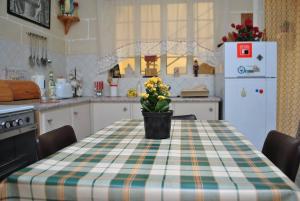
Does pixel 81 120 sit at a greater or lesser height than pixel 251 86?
lesser

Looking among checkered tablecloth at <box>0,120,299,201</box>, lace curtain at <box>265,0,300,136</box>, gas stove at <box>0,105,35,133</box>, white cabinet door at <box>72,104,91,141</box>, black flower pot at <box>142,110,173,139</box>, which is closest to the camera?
checkered tablecloth at <box>0,120,299,201</box>

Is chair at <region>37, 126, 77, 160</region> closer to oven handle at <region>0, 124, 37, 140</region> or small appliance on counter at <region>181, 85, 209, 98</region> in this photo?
oven handle at <region>0, 124, 37, 140</region>

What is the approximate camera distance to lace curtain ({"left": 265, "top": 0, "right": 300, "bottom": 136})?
11.8ft

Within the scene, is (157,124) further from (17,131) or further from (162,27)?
(162,27)

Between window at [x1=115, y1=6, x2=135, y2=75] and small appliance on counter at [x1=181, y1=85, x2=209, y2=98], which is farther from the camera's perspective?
window at [x1=115, y1=6, x2=135, y2=75]

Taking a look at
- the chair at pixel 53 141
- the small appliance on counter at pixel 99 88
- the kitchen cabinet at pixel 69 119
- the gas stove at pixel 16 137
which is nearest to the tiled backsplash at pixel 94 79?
the small appliance on counter at pixel 99 88

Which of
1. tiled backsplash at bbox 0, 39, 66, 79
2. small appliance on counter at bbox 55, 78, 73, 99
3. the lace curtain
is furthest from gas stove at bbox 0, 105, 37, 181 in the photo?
the lace curtain

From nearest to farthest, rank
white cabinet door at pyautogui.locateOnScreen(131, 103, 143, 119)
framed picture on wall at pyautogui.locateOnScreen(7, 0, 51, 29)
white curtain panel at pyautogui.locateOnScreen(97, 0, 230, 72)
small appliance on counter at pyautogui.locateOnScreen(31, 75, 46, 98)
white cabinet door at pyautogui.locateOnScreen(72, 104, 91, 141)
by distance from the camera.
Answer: framed picture on wall at pyautogui.locateOnScreen(7, 0, 51, 29) → small appliance on counter at pyautogui.locateOnScreen(31, 75, 46, 98) → white cabinet door at pyautogui.locateOnScreen(72, 104, 91, 141) → white cabinet door at pyautogui.locateOnScreen(131, 103, 143, 119) → white curtain panel at pyautogui.locateOnScreen(97, 0, 230, 72)

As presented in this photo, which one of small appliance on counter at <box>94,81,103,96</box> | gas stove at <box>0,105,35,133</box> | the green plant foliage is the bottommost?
gas stove at <box>0,105,35,133</box>

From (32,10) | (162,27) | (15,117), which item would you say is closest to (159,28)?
(162,27)

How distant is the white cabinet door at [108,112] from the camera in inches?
137

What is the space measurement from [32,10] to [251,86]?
251 cm

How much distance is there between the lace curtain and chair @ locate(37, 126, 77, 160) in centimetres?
304

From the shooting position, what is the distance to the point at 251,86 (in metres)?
3.08
